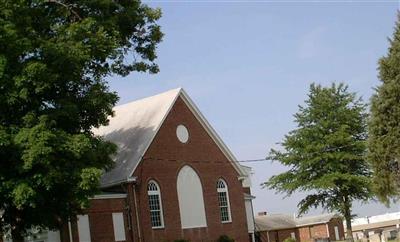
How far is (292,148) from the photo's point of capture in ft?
168

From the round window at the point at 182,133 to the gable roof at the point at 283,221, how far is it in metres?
24.5

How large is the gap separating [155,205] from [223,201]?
6.47m


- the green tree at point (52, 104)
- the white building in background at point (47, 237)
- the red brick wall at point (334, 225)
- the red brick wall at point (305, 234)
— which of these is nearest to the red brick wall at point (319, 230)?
the red brick wall at point (305, 234)

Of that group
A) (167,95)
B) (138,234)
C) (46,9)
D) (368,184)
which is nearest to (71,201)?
(46,9)

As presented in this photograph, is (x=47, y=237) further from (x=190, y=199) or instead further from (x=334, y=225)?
(x=334, y=225)

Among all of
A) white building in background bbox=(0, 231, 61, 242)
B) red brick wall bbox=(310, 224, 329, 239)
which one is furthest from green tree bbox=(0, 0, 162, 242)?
red brick wall bbox=(310, 224, 329, 239)

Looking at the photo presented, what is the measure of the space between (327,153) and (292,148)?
10.2ft

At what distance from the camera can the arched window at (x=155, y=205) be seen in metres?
39.0

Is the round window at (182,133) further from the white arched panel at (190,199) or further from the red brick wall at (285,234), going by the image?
A: the red brick wall at (285,234)

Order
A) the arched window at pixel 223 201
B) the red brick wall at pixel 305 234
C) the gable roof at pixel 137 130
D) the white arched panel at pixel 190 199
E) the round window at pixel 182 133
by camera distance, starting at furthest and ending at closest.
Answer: the red brick wall at pixel 305 234, the arched window at pixel 223 201, the round window at pixel 182 133, the white arched panel at pixel 190 199, the gable roof at pixel 137 130

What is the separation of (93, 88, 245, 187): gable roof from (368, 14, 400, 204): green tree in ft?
46.4

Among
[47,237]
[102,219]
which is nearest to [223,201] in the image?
[102,219]

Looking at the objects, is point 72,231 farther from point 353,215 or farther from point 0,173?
point 353,215

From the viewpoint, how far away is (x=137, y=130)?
41625mm
